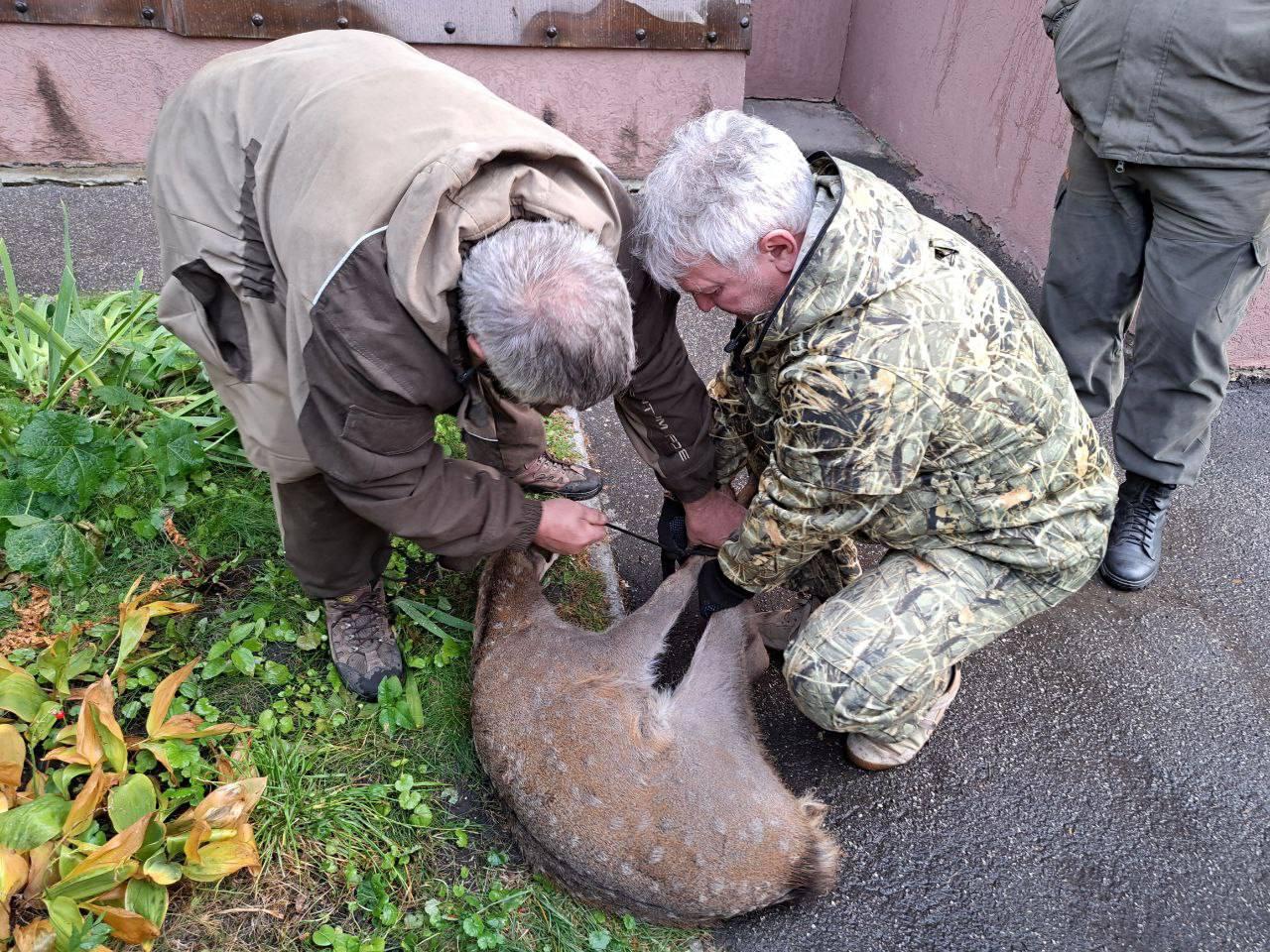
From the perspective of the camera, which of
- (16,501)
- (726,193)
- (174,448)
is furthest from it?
(174,448)

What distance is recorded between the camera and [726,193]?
2.12 meters

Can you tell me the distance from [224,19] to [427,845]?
459cm

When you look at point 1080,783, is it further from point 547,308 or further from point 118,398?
point 118,398

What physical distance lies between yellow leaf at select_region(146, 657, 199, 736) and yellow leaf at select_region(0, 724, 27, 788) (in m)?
0.31

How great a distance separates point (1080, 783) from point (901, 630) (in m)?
0.92

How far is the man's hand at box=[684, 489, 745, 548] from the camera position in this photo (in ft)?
9.87

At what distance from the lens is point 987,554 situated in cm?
256

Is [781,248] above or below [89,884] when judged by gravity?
above

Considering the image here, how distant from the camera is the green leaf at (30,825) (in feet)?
7.47

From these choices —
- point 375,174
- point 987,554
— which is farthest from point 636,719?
point 375,174

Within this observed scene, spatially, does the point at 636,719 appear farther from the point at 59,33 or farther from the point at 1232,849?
the point at 59,33

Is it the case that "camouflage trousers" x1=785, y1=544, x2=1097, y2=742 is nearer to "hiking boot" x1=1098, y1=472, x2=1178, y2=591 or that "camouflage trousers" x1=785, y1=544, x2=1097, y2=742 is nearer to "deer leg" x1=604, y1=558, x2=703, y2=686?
"deer leg" x1=604, y1=558, x2=703, y2=686

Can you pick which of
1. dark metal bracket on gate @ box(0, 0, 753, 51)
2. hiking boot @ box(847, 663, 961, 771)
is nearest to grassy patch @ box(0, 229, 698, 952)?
hiking boot @ box(847, 663, 961, 771)

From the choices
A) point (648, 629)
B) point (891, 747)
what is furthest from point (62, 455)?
point (891, 747)
